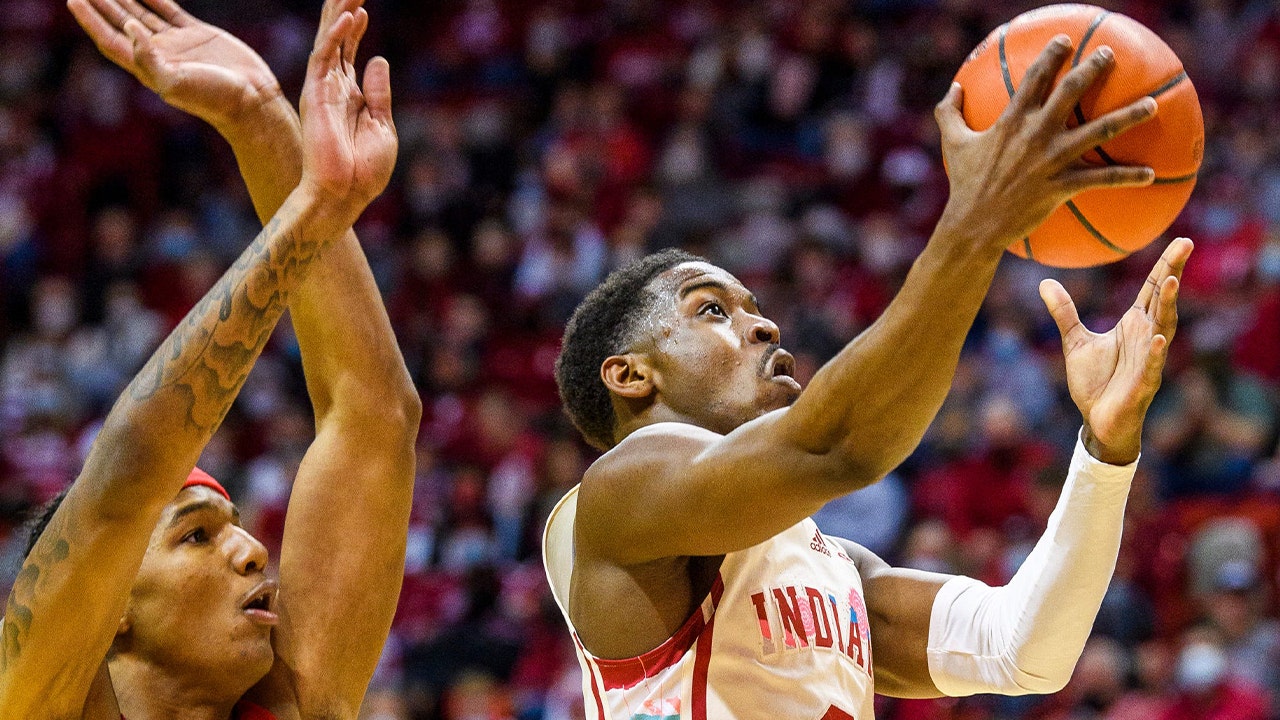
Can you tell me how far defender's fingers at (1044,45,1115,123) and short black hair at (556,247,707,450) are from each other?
1527mm

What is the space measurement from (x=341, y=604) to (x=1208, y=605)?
5670mm

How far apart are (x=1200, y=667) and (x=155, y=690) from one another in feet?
19.0

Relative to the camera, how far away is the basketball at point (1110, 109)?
2.70 metres

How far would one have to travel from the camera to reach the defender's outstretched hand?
309 cm

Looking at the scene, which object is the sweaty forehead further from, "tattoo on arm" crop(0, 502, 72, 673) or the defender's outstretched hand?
"tattoo on arm" crop(0, 502, 72, 673)

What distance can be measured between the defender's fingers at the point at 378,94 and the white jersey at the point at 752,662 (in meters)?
1.19

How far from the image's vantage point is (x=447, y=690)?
9102mm

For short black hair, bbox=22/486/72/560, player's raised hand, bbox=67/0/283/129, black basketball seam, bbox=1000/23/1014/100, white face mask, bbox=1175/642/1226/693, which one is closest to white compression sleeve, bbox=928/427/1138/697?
black basketball seam, bbox=1000/23/1014/100

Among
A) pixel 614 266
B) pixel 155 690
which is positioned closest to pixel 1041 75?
pixel 155 690

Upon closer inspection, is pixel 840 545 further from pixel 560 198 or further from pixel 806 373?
pixel 560 198

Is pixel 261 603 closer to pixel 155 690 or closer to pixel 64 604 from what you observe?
pixel 155 690

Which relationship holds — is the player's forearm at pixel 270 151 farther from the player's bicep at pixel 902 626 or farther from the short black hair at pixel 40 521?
the player's bicep at pixel 902 626

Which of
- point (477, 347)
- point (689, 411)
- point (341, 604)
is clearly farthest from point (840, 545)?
point (477, 347)

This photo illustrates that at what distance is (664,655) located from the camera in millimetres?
3201
